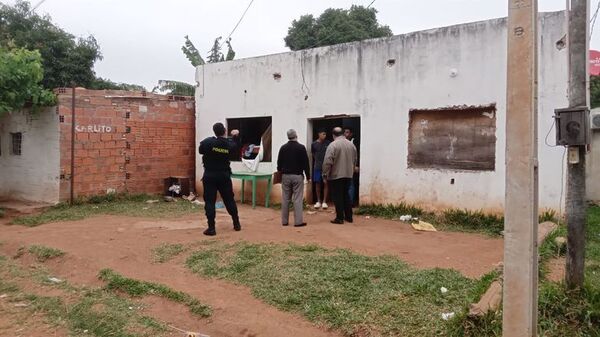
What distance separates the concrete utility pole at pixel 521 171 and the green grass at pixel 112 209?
7481 millimetres

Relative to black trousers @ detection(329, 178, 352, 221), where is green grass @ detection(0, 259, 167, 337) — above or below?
below

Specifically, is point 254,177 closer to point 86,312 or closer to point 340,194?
point 340,194

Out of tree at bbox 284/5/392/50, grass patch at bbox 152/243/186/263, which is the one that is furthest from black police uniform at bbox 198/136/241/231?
tree at bbox 284/5/392/50

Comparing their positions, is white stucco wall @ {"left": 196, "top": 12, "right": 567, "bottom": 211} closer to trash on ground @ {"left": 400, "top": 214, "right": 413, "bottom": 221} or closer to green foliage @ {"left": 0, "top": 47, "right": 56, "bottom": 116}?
trash on ground @ {"left": 400, "top": 214, "right": 413, "bottom": 221}

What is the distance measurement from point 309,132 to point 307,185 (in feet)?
3.73

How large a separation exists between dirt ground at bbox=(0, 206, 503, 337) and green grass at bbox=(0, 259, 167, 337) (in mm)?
247

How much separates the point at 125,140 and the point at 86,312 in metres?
7.20

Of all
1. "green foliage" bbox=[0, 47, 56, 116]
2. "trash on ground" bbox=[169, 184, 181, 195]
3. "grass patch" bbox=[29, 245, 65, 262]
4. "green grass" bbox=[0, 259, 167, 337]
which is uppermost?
"green foliage" bbox=[0, 47, 56, 116]

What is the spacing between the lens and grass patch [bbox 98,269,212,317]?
437 cm

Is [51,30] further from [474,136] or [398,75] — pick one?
[474,136]

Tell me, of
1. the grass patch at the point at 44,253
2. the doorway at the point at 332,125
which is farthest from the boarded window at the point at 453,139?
the grass patch at the point at 44,253

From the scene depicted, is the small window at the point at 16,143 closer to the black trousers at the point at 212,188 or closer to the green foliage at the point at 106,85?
the black trousers at the point at 212,188

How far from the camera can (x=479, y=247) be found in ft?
20.8

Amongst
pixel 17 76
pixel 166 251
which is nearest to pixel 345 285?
pixel 166 251
